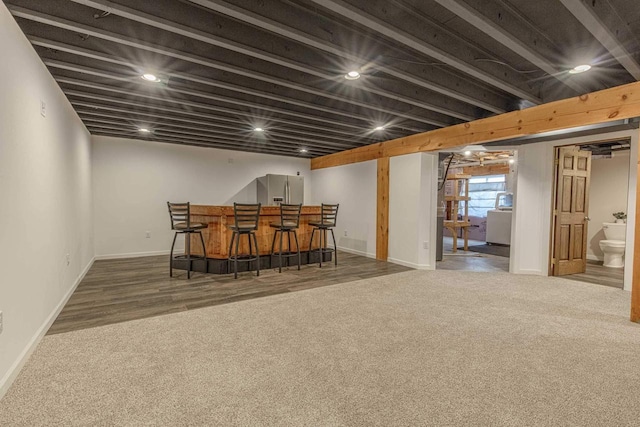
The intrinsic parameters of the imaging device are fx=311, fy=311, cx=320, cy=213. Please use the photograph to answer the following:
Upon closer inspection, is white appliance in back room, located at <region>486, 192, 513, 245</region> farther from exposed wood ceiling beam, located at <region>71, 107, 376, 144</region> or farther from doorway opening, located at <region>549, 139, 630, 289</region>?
exposed wood ceiling beam, located at <region>71, 107, 376, 144</region>

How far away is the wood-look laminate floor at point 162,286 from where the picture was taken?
2992mm

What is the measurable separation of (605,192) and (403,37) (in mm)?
6361

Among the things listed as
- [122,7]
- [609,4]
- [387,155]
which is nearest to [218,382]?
[122,7]

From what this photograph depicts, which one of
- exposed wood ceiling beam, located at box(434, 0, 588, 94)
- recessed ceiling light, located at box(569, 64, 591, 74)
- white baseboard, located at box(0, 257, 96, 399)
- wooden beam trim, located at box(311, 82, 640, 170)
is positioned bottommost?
white baseboard, located at box(0, 257, 96, 399)

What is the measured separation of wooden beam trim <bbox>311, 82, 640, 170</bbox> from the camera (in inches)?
119

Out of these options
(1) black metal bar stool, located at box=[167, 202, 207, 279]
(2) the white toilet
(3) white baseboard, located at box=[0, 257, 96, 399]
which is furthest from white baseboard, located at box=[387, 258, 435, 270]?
(3) white baseboard, located at box=[0, 257, 96, 399]

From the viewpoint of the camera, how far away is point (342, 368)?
6.71 ft

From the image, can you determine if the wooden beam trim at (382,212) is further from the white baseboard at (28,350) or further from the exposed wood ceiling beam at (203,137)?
the white baseboard at (28,350)

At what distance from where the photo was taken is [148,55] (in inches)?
102

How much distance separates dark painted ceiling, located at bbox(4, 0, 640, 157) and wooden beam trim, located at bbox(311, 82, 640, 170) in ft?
0.38

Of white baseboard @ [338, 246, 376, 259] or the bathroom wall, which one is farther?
white baseboard @ [338, 246, 376, 259]

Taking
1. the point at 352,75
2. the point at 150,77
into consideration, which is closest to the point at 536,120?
the point at 352,75

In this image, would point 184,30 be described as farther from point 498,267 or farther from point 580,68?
Result: point 498,267

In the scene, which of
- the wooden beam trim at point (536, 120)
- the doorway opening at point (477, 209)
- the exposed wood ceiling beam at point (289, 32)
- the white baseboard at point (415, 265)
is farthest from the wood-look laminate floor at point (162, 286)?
the exposed wood ceiling beam at point (289, 32)
